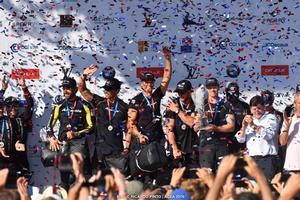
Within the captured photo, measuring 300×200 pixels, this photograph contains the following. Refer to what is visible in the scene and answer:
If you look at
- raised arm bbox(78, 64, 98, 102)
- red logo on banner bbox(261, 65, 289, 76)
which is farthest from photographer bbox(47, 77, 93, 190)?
red logo on banner bbox(261, 65, 289, 76)

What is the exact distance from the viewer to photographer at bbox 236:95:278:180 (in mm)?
10727

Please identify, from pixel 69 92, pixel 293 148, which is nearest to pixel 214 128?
pixel 293 148

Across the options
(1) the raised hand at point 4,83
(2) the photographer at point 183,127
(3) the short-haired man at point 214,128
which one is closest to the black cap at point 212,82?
(3) the short-haired man at point 214,128

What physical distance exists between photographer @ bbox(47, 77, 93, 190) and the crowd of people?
1 cm

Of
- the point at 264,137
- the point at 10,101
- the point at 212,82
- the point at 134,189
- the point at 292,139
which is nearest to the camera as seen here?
the point at 134,189

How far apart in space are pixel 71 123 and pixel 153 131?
1.15 meters

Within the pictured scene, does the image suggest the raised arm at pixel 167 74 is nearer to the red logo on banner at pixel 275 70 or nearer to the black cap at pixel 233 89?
the black cap at pixel 233 89

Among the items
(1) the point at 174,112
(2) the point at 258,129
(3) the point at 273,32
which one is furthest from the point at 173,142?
(3) the point at 273,32

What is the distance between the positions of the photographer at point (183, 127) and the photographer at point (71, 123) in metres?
1.13

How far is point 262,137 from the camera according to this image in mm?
10742

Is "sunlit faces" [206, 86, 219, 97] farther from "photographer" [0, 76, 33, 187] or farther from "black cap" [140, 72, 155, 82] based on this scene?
"photographer" [0, 76, 33, 187]

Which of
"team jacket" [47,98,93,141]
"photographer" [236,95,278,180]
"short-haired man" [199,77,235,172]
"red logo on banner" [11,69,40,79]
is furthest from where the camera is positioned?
"red logo on banner" [11,69,40,79]

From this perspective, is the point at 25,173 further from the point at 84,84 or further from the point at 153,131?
the point at 153,131

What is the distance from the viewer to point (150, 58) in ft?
38.2
